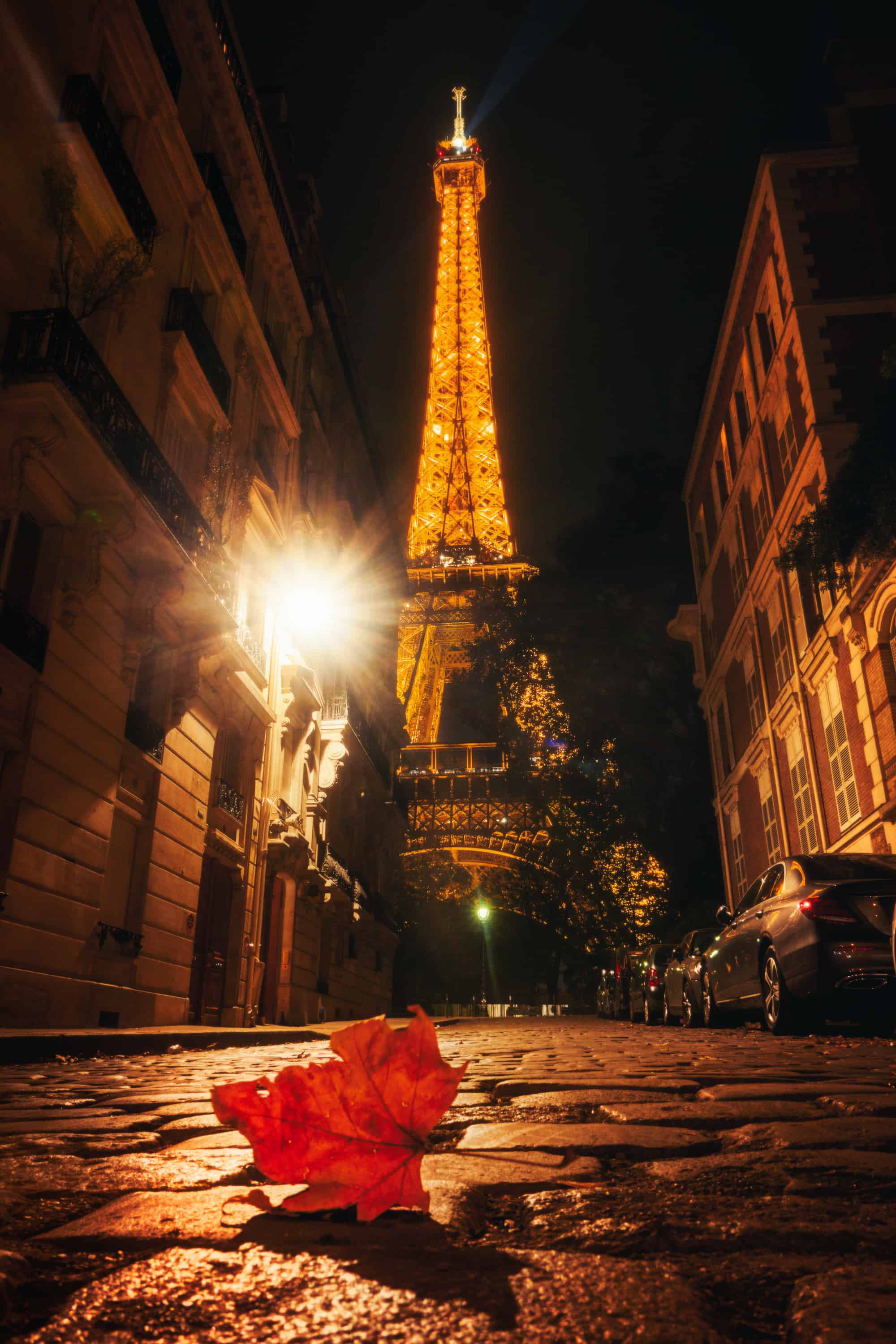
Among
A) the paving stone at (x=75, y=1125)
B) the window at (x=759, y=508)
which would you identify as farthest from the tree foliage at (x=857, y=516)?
the paving stone at (x=75, y=1125)

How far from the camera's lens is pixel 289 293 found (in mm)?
21609

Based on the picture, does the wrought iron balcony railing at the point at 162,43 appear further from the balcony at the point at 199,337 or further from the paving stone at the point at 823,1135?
the paving stone at the point at 823,1135

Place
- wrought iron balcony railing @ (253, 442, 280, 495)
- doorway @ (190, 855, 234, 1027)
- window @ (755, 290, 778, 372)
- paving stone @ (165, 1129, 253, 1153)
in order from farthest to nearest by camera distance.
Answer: window @ (755, 290, 778, 372) → wrought iron balcony railing @ (253, 442, 280, 495) → doorway @ (190, 855, 234, 1027) → paving stone @ (165, 1129, 253, 1153)

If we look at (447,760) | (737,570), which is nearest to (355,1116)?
(737,570)

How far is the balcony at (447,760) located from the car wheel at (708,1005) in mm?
28433

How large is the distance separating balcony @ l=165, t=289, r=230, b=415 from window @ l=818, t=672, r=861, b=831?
482 inches

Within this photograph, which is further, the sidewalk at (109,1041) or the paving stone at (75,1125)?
the sidewalk at (109,1041)

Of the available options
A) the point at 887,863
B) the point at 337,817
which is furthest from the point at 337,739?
the point at 887,863

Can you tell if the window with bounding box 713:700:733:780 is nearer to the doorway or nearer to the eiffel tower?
Result: the eiffel tower

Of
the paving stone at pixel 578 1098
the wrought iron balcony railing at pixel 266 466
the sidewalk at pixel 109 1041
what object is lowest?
the paving stone at pixel 578 1098

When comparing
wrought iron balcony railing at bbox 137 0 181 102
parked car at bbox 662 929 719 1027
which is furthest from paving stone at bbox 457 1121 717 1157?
wrought iron balcony railing at bbox 137 0 181 102

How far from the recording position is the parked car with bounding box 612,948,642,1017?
68.8 feet

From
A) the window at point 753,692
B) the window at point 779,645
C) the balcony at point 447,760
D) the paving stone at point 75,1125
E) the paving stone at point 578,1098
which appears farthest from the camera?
the balcony at point 447,760

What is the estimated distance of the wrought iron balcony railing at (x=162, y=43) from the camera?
13.9 metres
